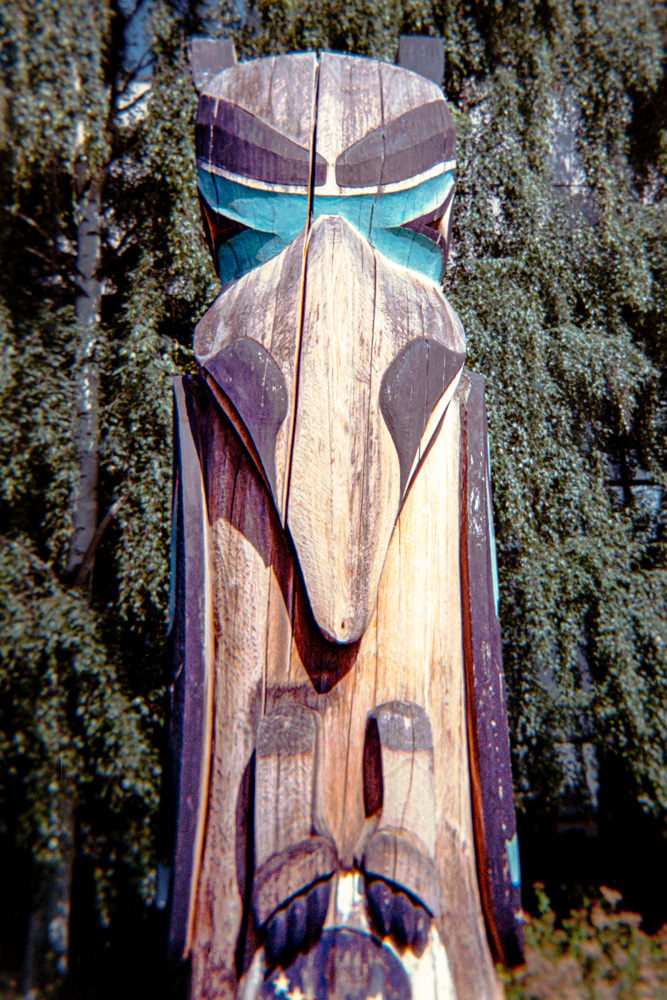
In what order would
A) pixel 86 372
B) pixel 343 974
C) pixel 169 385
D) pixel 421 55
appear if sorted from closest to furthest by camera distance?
pixel 343 974 < pixel 421 55 < pixel 169 385 < pixel 86 372

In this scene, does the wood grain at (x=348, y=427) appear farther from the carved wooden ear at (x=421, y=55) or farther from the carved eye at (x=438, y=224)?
the carved wooden ear at (x=421, y=55)

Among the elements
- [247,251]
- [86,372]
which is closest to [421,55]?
[247,251]

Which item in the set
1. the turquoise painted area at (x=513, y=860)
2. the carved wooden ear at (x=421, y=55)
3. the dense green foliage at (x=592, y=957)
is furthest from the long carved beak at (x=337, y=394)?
the dense green foliage at (x=592, y=957)

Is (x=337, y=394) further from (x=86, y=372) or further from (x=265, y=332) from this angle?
(x=86, y=372)

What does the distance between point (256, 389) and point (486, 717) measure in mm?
558

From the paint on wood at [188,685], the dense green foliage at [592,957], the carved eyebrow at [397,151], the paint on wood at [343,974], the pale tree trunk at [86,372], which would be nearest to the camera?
the paint on wood at [343,974]

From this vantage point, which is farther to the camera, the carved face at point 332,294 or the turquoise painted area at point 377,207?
the turquoise painted area at point 377,207

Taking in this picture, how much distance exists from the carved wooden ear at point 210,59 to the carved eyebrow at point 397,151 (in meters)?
0.44

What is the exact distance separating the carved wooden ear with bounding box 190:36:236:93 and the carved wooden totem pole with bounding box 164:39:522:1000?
14.4 inches

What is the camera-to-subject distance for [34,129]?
262 centimetres

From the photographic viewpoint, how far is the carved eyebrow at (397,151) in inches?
46.2

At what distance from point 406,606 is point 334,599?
0.13 meters

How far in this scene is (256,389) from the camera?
1.00 m

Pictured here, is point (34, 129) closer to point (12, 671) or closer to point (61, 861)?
point (12, 671)
